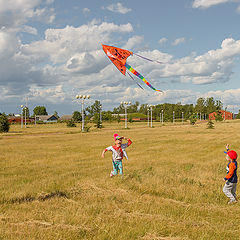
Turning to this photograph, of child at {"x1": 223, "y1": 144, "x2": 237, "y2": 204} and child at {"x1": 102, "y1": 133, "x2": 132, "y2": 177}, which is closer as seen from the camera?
child at {"x1": 223, "y1": 144, "x2": 237, "y2": 204}

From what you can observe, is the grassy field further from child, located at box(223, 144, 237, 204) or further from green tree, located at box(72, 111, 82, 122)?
green tree, located at box(72, 111, 82, 122)

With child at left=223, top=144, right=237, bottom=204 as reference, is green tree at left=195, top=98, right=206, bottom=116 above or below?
above

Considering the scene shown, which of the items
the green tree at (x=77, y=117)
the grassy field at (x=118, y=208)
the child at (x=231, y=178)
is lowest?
the grassy field at (x=118, y=208)

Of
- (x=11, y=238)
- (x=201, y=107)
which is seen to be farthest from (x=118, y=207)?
(x=201, y=107)

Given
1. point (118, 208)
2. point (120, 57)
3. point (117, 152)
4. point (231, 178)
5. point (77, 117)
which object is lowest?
point (118, 208)

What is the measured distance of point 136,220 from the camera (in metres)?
5.89

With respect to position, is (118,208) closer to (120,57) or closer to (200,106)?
(120,57)

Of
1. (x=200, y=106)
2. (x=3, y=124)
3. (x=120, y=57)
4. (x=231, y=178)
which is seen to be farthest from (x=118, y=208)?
(x=200, y=106)

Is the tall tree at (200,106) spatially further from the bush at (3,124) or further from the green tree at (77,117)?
the bush at (3,124)

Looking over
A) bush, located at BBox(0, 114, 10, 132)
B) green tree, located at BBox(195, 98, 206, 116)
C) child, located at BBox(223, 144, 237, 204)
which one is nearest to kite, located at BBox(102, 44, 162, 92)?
child, located at BBox(223, 144, 237, 204)

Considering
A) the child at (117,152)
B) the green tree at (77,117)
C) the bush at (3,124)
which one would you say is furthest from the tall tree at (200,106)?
the child at (117,152)

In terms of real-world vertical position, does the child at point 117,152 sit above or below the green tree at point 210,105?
below

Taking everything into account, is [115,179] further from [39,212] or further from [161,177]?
[39,212]

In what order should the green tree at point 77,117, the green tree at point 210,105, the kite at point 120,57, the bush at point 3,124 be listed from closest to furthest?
the kite at point 120,57, the bush at point 3,124, the green tree at point 77,117, the green tree at point 210,105
